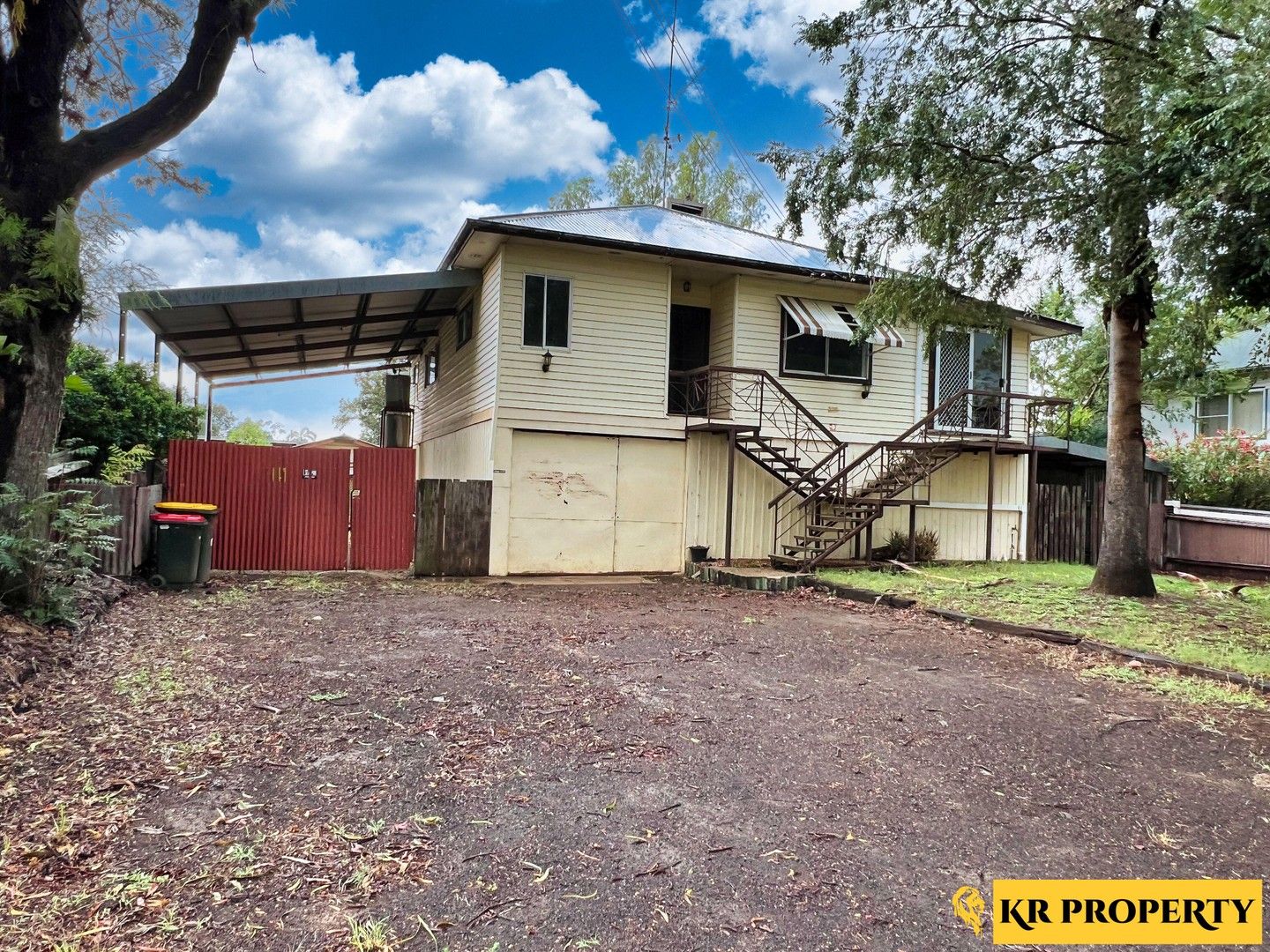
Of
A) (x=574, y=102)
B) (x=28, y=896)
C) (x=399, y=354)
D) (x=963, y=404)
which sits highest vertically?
→ (x=574, y=102)

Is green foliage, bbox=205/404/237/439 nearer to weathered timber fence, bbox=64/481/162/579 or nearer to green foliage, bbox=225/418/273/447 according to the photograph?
green foliage, bbox=225/418/273/447

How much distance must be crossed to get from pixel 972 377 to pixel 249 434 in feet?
141

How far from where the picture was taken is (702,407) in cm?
1335

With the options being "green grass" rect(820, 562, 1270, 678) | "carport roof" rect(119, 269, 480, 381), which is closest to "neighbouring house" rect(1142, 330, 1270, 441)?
"green grass" rect(820, 562, 1270, 678)

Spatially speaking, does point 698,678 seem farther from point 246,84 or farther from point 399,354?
point 399,354

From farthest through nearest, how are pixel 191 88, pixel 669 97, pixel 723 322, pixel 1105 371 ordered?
pixel 669 97 < pixel 1105 371 < pixel 723 322 < pixel 191 88

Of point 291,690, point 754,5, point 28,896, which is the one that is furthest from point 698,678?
point 754,5

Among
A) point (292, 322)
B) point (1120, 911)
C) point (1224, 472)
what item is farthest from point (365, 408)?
point (1120, 911)

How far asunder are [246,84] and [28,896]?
24.8 feet

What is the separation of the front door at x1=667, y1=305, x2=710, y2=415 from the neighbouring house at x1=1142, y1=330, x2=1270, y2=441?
14.4 metres

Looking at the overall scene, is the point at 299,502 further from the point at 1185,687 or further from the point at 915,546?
the point at 1185,687

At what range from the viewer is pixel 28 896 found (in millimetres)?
2475

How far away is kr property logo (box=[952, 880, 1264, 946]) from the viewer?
2496 mm

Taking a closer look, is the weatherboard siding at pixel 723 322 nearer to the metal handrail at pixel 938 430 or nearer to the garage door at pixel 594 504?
the garage door at pixel 594 504
